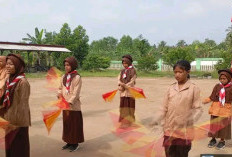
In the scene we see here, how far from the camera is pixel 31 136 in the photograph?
19.6 ft

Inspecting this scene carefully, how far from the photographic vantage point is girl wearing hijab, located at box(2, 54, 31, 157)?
3487 millimetres

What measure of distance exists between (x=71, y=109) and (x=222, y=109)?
291cm

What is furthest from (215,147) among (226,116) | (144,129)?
(144,129)

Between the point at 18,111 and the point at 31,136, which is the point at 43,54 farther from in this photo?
the point at 18,111

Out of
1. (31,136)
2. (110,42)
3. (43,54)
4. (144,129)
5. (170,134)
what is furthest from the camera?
(110,42)

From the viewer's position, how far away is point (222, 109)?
199 inches

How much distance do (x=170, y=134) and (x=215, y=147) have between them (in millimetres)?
2459

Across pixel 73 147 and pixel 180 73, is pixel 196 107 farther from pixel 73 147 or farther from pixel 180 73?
pixel 73 147

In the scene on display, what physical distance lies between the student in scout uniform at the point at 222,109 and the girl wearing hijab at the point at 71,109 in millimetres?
2479

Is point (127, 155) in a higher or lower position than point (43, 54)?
lower

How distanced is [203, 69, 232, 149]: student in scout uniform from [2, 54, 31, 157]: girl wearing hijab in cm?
333

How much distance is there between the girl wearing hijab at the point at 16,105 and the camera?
349 cm

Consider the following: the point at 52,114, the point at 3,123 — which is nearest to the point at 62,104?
the point at 52,114

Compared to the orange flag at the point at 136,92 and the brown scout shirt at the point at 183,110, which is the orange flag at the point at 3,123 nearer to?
the brown scout shirt at the point at 183,110
